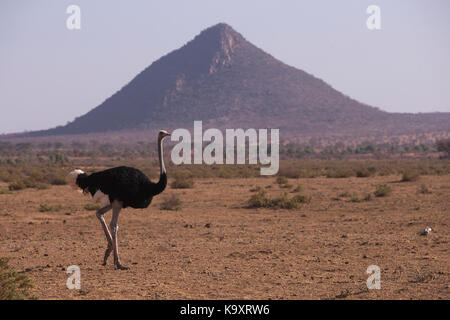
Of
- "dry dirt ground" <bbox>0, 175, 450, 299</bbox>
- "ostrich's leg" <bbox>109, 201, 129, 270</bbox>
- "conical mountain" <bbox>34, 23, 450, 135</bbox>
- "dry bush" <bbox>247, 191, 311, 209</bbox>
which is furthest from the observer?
"conical mountain" <bbox>34, 23, 450, 135</bbox>

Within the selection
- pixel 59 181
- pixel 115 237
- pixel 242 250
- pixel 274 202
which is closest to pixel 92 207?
pixel 274 202

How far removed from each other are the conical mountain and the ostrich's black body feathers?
349 ft

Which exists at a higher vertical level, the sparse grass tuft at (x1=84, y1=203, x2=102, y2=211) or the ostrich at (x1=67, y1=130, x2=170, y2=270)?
the ostrich at (x1=67, y1=130, x2=170, y2=270)

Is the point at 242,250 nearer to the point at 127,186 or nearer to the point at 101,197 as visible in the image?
the point at 127,186

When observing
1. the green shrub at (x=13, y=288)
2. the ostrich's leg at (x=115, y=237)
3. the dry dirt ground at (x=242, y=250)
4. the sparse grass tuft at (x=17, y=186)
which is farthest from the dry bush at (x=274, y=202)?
the sparse grass tuft at (x=17, y=186)

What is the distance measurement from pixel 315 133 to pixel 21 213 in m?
101

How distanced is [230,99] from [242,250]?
126 meters

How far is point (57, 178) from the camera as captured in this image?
31641mm

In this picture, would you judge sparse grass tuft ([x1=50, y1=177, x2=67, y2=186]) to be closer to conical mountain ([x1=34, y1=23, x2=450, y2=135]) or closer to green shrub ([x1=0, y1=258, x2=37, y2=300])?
green shrub ([x1=0, y1=258, x2=37, y2=300])

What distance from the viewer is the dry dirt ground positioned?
8.67 meters

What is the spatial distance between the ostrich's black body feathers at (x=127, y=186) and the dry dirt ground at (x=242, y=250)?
42.3 inches

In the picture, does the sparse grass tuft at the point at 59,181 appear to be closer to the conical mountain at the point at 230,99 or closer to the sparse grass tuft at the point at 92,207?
the sparse grass tuft at the point at 92,207

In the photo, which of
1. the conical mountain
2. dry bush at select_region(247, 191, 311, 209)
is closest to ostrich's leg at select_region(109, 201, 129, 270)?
dry bush at select_region(247, 191, 311, 209)
